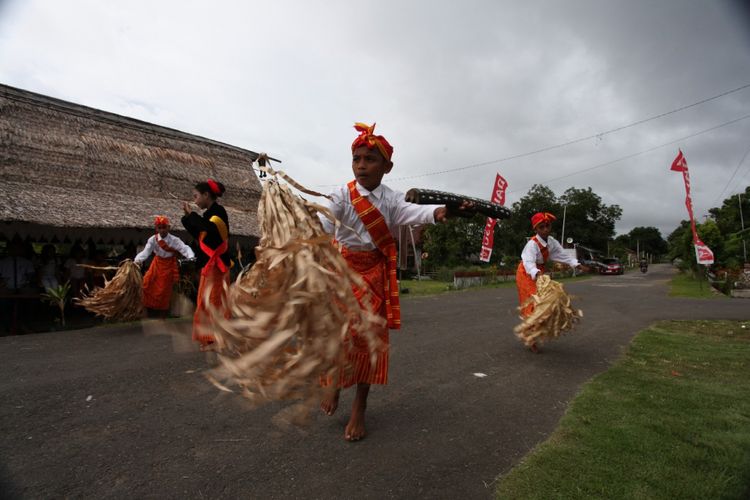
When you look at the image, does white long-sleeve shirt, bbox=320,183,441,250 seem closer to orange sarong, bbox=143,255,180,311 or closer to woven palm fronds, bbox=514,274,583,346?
woven palm fronds, bbox=514,274,583,346

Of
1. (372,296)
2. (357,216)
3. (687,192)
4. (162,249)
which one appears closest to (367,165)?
(357,216)

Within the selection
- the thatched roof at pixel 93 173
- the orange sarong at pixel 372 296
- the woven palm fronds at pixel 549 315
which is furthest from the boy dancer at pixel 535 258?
the thatched roof at pixel 93 173

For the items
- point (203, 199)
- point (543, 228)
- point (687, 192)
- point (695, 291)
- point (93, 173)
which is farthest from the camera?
point (695, 291)

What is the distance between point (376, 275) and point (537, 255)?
11.8 feet

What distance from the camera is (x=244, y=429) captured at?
2922 mm

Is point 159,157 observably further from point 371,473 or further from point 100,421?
point 371,473

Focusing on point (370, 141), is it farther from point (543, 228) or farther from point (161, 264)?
point (161, 264)

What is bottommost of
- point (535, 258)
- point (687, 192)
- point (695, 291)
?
point (695, 291)

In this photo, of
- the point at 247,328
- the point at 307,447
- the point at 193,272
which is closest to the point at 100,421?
the point at 307,447

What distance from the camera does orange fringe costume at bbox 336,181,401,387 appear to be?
2.75 metres

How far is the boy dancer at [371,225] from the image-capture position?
9.32 feet

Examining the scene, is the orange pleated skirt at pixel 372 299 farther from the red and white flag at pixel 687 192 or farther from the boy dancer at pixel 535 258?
the red and white flag at pixel 687 192

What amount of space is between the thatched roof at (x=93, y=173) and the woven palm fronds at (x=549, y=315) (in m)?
8.77

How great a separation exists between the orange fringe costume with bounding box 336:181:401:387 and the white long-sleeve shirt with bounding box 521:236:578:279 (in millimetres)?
3107
